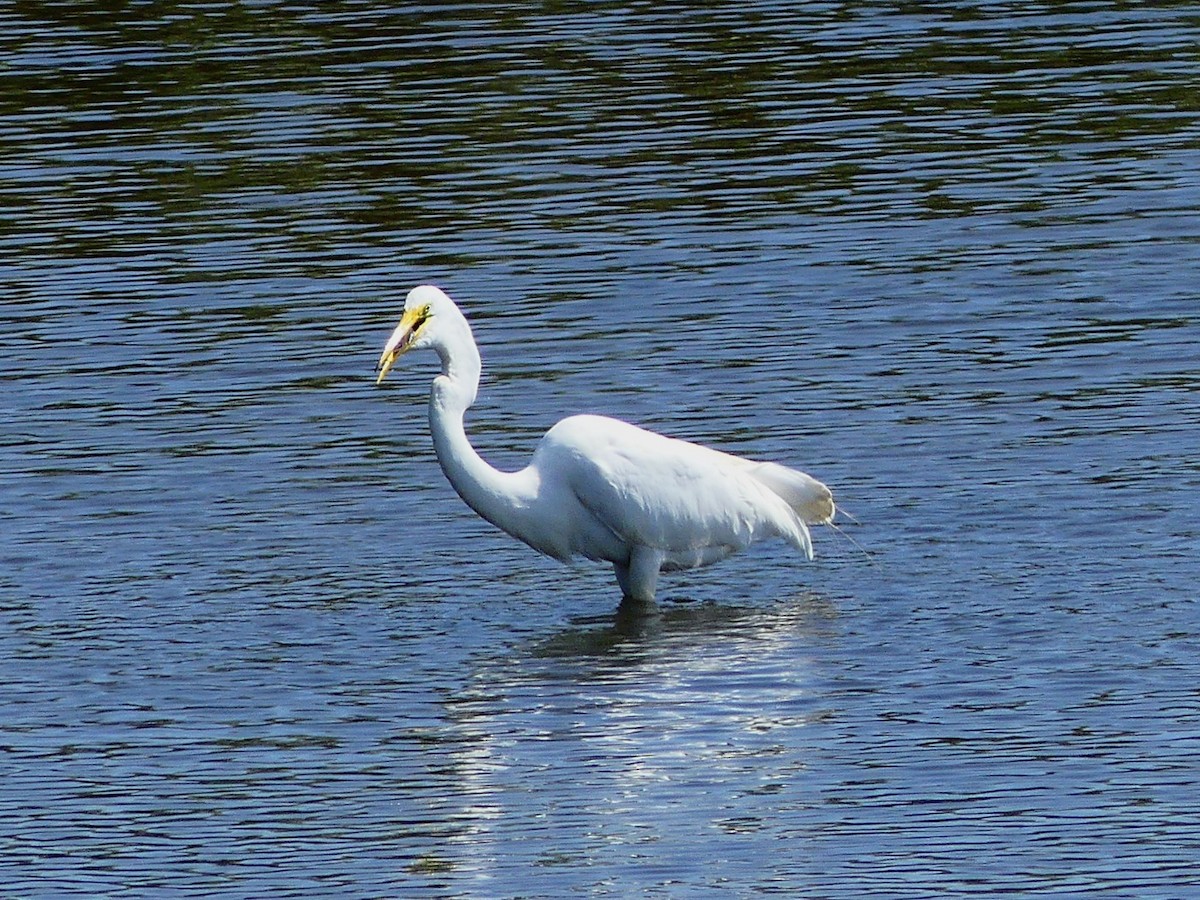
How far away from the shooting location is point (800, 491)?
13.0 m

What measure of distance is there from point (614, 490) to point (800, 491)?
0.96 meters

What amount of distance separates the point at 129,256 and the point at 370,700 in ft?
32.0

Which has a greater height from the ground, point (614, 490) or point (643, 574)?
point (614, 490)

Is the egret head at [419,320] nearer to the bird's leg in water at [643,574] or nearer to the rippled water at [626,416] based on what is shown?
the rippled water at [626,416]

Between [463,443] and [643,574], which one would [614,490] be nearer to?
[643,574]

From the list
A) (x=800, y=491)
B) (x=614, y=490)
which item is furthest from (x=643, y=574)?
(x=800, y=491)

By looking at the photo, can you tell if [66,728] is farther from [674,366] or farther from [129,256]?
[129,256]

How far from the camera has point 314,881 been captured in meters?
9.12

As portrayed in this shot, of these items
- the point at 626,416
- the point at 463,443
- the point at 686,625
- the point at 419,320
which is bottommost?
the point at 686,625

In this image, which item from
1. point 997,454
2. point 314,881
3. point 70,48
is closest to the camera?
point 314,881

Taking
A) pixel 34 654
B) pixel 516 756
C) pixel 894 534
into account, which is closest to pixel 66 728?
pixel 34 654

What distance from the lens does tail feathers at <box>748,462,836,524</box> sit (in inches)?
511

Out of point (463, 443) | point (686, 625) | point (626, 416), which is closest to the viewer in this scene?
point (686, 625)

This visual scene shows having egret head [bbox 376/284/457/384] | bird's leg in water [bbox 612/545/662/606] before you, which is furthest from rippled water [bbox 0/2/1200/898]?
egret head [bbox 376/284/457/384]
